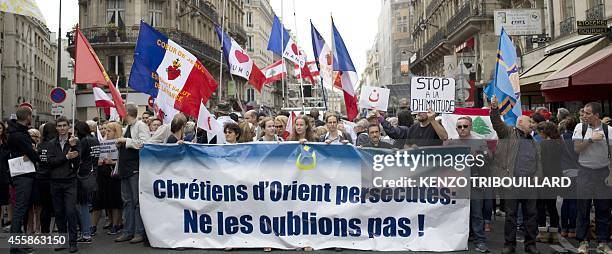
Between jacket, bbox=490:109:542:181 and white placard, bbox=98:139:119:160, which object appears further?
white placard, bbox=98:139:119:160

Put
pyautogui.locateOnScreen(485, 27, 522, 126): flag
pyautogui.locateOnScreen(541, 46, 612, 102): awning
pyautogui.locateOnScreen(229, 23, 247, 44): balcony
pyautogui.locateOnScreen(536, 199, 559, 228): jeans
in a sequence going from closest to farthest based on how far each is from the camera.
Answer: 1. pyautogui.locateOnScreen(536, 199, 559, 228): jeans
2. pyautogui.locateOnScreen(485, 27, 522, 126): flag
3. pyautogui.locateOnScreen(541, 46, 612, 102): awning
4. pyautogui.locateOnScreen(229, 23, 247, 44): balcony

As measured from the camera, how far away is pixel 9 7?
7.75 meters

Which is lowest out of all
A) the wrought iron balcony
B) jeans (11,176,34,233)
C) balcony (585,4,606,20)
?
jeans (11,176,34,233)

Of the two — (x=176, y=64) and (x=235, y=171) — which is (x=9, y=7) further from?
(x=235, y=171)

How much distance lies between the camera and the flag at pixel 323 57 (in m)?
14.8

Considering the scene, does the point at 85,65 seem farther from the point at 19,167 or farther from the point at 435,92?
the point at 435,92

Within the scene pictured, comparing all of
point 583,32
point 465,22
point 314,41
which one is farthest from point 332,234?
point 465,22

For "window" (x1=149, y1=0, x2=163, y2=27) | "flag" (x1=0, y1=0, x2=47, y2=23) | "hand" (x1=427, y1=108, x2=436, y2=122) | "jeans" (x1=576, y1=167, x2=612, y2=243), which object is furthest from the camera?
"window" (x1=149, y1=0, x2=163, y2=27)

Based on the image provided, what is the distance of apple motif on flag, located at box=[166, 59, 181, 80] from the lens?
8.66m

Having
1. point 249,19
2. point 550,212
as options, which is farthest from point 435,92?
point 249,19

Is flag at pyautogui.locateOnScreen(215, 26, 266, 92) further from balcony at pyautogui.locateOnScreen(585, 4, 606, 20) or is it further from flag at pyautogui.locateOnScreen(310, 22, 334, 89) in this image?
balcony at pyautogui.locateOnScreen(585, 4, 606, 20)

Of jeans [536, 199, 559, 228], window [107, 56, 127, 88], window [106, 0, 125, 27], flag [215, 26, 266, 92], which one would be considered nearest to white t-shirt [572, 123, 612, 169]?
jeans [536, 199, 559, 228]

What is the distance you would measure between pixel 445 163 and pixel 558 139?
169 centimetres

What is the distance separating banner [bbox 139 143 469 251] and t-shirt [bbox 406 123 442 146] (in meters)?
0.74
